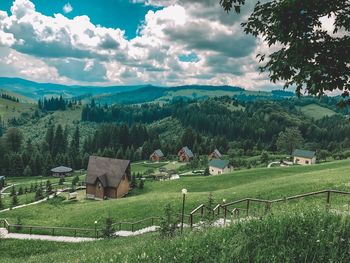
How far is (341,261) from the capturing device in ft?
24.3

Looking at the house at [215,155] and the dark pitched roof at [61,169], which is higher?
the house at [215,155]

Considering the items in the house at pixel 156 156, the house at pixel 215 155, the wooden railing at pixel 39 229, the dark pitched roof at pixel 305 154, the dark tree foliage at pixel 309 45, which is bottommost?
the house at pixel 156 156

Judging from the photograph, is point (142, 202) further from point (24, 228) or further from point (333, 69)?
point (333, 69)

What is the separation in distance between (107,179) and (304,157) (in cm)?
8265

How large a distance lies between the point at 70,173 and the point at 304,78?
133m

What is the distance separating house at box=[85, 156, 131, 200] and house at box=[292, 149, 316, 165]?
76.7m

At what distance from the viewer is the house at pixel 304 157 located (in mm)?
120250

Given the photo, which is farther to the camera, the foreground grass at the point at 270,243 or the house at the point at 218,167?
the house at the point at 218,167

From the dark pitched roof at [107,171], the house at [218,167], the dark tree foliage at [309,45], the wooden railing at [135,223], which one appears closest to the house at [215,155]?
the house at [218,167]

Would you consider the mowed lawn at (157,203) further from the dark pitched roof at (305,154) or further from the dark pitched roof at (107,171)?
the dark pitched roof at (305,154)

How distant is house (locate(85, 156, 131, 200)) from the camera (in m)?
64.5

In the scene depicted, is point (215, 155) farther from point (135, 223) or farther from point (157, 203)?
point (135, 223)

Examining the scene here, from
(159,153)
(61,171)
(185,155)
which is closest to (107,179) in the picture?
(61,171)

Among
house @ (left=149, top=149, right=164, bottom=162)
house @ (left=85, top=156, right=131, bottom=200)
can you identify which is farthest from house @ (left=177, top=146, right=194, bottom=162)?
house @ (left=85, top=156, right=131, bottom=200)
